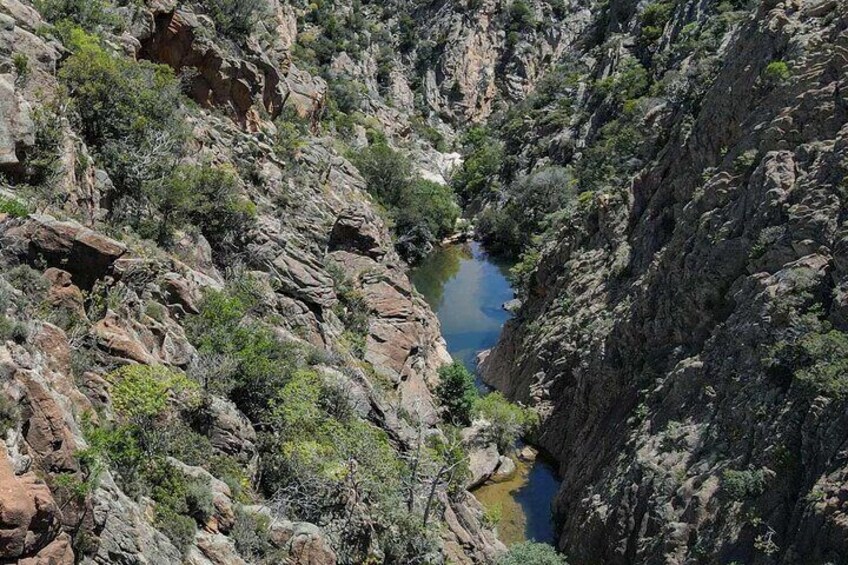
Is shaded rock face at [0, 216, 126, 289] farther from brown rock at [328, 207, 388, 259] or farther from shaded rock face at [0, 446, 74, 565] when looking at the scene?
brown rock at [328, 207, 388, 259]

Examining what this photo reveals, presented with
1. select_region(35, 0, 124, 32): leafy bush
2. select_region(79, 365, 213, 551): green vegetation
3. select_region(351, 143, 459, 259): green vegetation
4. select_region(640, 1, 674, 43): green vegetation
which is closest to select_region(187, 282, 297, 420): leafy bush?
select_region(79, 365, 213, 551): green vegetation

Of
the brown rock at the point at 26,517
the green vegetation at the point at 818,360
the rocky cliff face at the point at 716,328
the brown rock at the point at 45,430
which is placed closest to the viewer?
the brown rock at the point at 26,517

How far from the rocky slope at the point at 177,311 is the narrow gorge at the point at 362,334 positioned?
3.2 inches

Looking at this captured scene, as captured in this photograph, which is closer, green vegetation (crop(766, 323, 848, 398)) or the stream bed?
green vegetation (crop(766, 323, 848, 398))

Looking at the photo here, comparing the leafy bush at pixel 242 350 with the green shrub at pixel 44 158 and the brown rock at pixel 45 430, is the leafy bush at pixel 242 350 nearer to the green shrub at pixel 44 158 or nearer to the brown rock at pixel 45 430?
the green shrub at pixel 44 158

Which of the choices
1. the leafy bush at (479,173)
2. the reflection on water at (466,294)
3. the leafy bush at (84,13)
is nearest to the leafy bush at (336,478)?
the leafy bush at (84,13)

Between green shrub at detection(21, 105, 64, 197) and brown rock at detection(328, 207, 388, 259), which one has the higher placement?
brown rock at detection(328, 207, 388, 259)

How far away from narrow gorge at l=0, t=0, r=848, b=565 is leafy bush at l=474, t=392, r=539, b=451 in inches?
5.0

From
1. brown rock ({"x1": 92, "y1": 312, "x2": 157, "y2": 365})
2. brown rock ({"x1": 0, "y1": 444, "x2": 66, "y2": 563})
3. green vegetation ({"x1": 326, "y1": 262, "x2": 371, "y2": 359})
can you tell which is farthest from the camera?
green vegetation ({"x1": 326, "y1": 262, "x2": 371, "y2": 359})

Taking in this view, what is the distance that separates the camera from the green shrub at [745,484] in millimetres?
19758

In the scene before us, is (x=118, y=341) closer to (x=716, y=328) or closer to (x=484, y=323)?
(x=716, y=328)

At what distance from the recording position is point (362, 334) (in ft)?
103

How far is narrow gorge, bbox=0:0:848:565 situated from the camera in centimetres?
1441

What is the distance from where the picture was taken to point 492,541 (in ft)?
81.2
